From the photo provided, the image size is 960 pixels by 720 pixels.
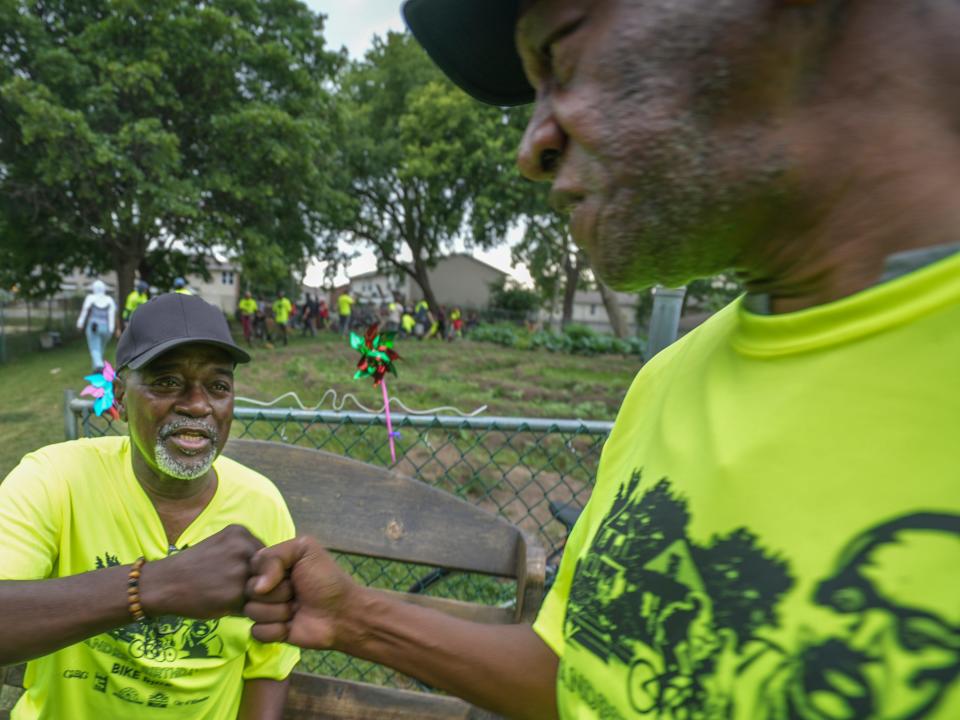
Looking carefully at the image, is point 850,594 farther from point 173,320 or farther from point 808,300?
point 173,320

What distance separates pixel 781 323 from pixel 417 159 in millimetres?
26024

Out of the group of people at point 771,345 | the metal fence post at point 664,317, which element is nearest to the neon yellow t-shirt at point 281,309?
the metal fence post at point 664,317

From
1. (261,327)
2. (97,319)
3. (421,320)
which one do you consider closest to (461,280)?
(421,320)

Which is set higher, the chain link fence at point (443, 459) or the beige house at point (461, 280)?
the beige house at point (461, 280)

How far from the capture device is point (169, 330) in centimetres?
196

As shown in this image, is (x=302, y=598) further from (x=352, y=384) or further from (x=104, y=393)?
(x=352, y=384)

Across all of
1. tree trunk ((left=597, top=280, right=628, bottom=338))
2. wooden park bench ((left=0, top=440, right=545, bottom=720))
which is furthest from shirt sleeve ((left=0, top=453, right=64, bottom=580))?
tree trunk ((left=597, top=280, right=628, bottom=338))

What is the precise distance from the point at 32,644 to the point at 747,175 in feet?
5.62

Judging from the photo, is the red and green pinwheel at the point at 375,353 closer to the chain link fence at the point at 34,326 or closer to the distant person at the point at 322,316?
the chain link fence at the point at 34,326

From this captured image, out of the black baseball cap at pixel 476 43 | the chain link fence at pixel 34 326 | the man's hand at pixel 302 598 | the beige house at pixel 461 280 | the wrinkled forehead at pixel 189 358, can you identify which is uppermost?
the beige house at pixel 461 280

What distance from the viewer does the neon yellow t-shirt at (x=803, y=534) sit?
0.63m

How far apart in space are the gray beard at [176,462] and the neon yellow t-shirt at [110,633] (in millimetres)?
139

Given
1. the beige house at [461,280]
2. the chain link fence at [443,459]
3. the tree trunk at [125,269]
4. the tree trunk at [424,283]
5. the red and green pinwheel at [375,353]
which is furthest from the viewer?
the beige house at [461,280]

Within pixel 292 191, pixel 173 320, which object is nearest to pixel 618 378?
pixel 292 191
